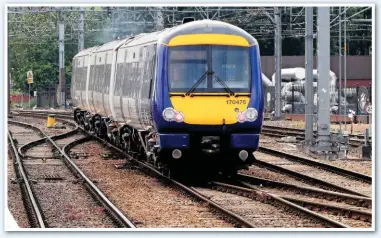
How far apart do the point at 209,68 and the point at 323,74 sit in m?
5.40

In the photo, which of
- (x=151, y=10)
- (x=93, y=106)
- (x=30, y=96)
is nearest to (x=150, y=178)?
(x=93, y=106)

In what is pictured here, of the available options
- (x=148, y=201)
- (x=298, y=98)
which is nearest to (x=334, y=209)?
(x=148, y=201)

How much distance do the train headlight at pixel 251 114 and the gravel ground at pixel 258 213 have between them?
110cm

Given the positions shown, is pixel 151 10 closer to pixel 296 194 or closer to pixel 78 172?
pixel 78 172

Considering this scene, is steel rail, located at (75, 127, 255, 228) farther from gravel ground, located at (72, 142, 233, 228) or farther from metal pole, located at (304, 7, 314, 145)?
metal pole, located at (304, 7, 314, 145)

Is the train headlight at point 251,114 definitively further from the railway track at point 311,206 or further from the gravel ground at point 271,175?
the gravel ground at point 271,175

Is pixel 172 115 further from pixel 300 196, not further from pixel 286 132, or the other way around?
pixel 286 132

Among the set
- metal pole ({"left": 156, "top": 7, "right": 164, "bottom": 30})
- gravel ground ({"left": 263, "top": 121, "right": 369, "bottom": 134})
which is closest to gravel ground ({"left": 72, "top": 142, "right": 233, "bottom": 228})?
gravel ground ({"left": 263, "top": 121, "right": 369, "bottom": 134})

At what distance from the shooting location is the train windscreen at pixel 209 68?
14.0m

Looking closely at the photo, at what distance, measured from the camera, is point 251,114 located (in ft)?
45.9

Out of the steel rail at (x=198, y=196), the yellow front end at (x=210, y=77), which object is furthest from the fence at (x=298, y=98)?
the yellow front end at (x=210, y=77)

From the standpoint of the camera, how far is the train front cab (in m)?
13.9

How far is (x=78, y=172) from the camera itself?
16625mm

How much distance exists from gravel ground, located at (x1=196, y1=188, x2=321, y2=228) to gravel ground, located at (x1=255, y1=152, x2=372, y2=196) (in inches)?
68.7
